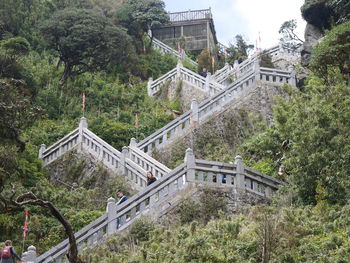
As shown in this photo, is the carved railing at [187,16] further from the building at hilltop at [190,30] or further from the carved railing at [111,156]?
the carved railing at [111,156]

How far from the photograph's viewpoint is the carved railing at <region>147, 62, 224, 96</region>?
116 ft

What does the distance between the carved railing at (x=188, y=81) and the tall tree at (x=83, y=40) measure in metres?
2.85

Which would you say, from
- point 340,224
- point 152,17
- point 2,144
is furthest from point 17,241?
point 152,17

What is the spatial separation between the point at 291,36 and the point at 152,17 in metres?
11.4

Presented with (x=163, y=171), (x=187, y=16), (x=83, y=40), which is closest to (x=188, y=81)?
(x=83, y=40)

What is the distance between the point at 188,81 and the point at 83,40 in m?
5.67

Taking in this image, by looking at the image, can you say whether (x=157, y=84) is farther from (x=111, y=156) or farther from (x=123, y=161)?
(x=123, y=161)

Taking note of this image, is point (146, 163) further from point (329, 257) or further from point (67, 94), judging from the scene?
point (67, 94)

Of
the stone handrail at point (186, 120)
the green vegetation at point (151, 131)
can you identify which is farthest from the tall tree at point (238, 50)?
the stone handrail at point (186, 120)

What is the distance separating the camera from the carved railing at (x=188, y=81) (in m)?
35.4

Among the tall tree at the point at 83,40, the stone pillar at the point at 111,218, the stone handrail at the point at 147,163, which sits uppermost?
the tall tree at the point at 83,40

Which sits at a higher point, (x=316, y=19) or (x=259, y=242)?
(x=316, y=19)

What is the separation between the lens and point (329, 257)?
13.9m

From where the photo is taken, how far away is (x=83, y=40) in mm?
38031
